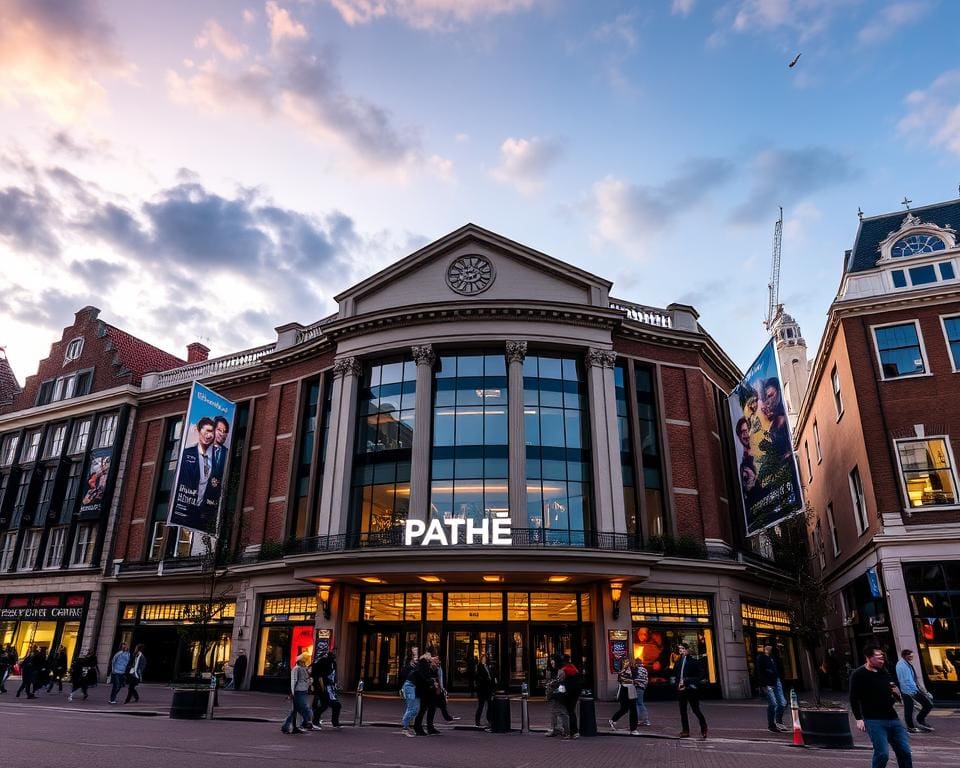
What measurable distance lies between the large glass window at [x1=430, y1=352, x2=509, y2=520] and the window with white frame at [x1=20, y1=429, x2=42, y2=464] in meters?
29.3

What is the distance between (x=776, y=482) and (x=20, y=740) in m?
23.7

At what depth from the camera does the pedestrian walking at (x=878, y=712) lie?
26.7 ft

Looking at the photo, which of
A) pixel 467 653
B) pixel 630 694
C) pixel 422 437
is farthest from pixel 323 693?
pixel 422 437

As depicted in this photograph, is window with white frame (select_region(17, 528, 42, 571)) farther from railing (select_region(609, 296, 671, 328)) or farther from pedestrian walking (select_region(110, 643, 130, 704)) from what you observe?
railing (select_region(609, 296, 671, 328))

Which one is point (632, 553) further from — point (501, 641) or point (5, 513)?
point (5, 513)

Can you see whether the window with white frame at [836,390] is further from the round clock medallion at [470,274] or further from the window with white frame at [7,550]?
the window with white frame at [7,550]

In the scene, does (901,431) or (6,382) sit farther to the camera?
(6,382)

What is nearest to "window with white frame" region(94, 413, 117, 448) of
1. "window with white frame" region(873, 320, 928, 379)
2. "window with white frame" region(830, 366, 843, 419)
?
"window with white frame" region(830, 366, 843, 419)

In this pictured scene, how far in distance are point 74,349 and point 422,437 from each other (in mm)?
29420

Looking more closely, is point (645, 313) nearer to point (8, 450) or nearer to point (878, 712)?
point (878, 712)

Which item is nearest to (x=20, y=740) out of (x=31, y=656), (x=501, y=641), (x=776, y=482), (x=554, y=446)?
(x=31, y=656)

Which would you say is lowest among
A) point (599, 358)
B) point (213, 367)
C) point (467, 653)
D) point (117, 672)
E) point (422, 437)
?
point (117, 672)

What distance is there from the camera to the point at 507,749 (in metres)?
13.2

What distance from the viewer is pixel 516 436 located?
29109 mm
